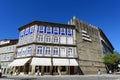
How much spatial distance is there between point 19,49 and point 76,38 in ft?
48.3

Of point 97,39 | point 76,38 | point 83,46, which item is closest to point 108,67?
point 97,39

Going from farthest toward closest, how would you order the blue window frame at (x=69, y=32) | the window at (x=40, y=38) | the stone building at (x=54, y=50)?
the blue window frame at (x=69, y=32), the window at (x=40, y=38), the stone building at (x=54, y=50)

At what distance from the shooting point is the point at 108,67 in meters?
52.0

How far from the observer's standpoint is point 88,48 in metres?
44.3

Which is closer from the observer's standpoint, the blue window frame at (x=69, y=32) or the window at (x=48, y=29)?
the window at (x=48, y=29)

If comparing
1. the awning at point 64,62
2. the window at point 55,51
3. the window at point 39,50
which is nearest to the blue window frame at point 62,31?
the window at point 55,51

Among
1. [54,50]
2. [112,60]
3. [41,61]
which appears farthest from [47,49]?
[112,60]

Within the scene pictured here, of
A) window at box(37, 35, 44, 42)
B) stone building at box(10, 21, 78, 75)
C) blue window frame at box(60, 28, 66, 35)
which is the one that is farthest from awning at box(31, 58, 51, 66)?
blue window frame at box(60, 28, 66, 35)

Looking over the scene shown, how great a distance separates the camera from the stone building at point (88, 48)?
41281 mm

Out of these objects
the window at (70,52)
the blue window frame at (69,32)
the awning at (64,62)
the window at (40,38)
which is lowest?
the awning at (64,62)

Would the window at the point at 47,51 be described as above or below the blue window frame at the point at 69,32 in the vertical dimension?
below

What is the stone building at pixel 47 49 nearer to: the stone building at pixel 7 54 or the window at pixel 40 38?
the window at pixel 40 38

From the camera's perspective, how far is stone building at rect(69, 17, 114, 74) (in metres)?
41.3

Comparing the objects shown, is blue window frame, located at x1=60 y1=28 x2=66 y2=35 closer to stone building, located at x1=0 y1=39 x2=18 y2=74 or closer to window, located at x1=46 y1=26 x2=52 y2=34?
window, located at x1=46 y1=26 x2=52 y2=34
